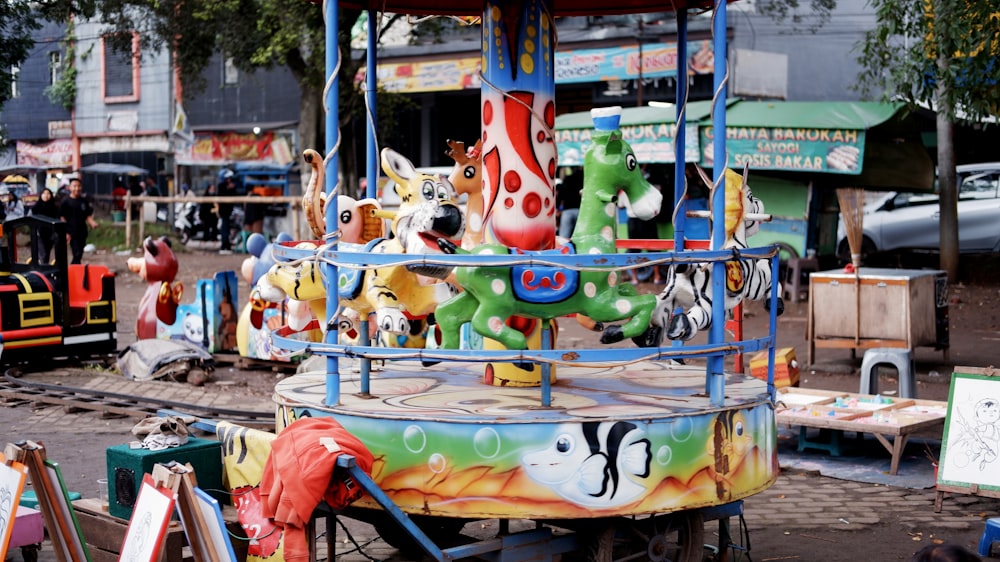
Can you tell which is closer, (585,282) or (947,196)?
(585,282)

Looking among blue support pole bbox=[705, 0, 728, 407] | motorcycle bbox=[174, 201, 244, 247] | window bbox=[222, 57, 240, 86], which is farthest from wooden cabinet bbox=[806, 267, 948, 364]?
window bbox=[222, 57, 240, 86]

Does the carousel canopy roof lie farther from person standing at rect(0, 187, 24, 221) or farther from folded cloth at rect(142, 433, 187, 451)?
person standing at rect(0, 187, 24, 221)

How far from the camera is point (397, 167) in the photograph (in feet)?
24.1

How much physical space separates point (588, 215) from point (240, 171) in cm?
3044

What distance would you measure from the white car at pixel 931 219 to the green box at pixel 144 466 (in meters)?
17.1

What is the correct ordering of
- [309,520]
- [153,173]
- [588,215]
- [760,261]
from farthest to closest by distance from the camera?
[153,173], [760,261], [588,215], [309,520]

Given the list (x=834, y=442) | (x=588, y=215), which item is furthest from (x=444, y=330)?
(x=834, y=442)

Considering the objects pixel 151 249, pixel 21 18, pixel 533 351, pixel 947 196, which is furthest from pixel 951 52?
pixel 21 18

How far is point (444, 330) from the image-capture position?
657cm

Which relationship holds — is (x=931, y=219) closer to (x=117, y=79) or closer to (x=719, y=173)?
(x=719, y=173)

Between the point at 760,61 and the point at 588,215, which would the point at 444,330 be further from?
the point at 760,61

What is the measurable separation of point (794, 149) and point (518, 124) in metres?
13.6

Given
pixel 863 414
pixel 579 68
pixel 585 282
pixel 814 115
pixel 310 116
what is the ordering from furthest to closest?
1. pixel 579 68
2. pixel 310 116
3. pixel 814 115
4. pixel 863 414
5. pixel 585 282

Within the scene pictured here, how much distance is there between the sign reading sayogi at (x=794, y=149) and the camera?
62.5 ft
